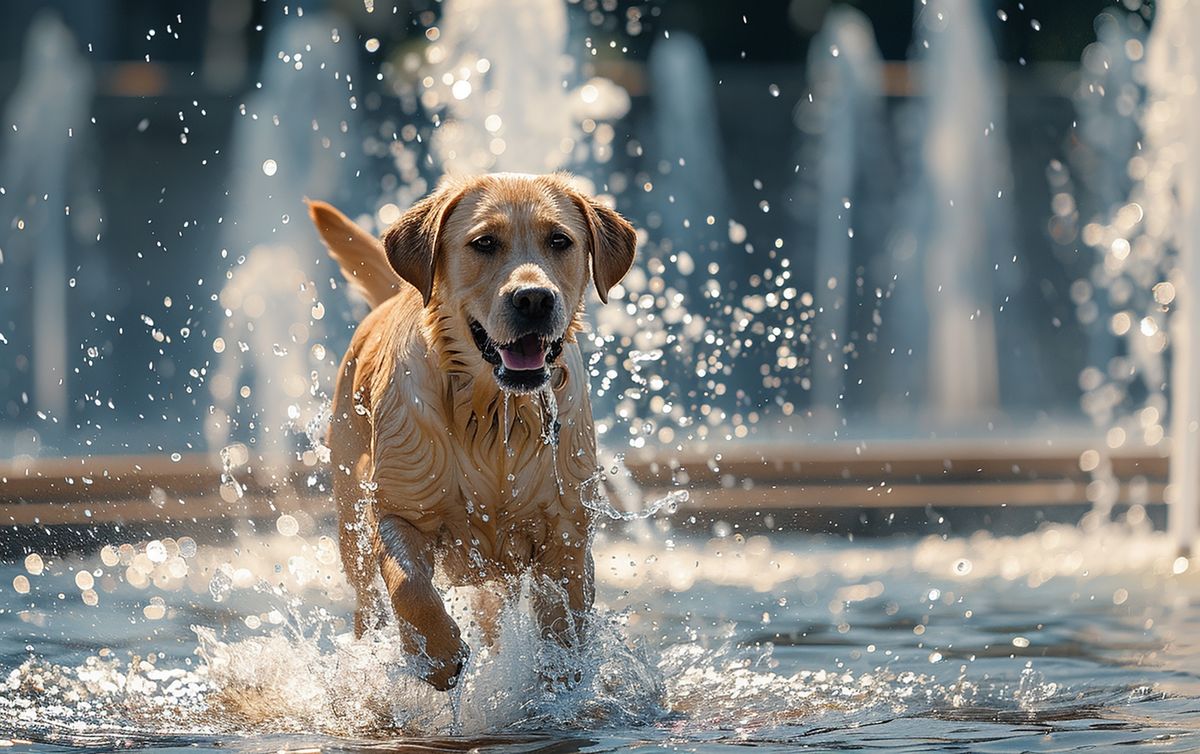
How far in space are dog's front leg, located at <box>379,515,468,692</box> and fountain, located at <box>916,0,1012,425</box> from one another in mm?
14938

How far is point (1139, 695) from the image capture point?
4.91 meters

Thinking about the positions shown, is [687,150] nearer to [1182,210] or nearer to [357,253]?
[1182,210]

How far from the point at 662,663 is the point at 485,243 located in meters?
1.67

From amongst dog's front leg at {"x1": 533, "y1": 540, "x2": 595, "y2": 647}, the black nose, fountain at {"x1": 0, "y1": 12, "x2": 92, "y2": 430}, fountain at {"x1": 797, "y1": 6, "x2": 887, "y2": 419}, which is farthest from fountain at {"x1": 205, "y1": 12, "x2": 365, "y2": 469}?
the black nose

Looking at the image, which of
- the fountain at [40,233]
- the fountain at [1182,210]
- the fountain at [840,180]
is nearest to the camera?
the fountain at [1182,210]

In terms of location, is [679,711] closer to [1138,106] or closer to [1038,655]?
[1038,655]

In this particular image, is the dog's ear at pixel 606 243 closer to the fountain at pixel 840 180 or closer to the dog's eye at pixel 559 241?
the dog's eye at pixel 559 241

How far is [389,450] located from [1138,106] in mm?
17353

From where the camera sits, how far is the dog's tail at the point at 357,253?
5.73 meters

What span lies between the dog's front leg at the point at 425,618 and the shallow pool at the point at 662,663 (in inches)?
3.9

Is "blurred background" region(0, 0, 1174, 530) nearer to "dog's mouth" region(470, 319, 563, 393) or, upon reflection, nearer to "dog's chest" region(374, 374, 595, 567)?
"dog's chest" region(374, 374, 595, 567)

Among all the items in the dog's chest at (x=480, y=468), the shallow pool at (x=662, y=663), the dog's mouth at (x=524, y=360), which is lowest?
the shallow pool at (x=662, y=663)

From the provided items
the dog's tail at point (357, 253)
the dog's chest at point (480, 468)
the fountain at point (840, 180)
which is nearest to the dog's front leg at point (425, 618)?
the dog's chest at point (480, 468)

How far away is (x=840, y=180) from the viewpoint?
2122 cm
